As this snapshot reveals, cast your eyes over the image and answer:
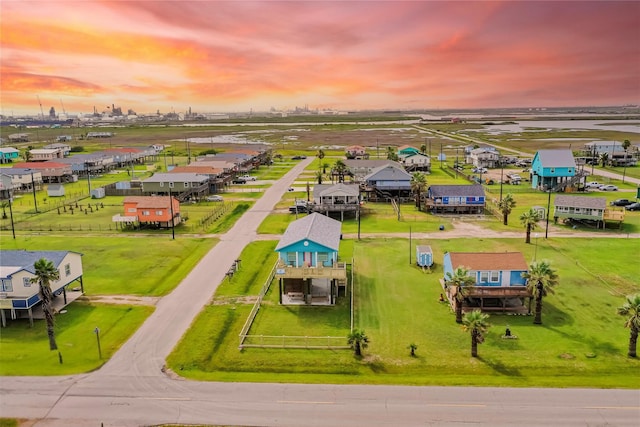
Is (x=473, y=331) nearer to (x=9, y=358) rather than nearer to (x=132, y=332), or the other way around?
(x=132, y=332)

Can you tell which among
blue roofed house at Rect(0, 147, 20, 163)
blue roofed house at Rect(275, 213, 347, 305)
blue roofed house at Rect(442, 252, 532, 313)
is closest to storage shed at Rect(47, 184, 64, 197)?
blue roofed house at Rect(275, 213, 347, 305)

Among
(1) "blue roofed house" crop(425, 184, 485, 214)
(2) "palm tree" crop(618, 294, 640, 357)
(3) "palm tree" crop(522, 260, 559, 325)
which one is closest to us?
(2) "palm tree" crop(618, 294, 640, 357)

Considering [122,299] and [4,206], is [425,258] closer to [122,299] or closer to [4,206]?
[122,299]

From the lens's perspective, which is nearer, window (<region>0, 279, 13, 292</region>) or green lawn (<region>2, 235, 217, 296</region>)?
window (<region>0, 279, 13, 292</region>)

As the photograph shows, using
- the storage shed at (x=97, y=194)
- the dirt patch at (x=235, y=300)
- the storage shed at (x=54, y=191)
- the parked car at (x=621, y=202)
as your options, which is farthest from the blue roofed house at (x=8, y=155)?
the parked car at (x=621, y=202)

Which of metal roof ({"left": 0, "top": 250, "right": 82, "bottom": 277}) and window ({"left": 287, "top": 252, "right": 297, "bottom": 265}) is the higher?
metal roof ({"left": 0, "top": 250, "right": 82, "bottom": 277})

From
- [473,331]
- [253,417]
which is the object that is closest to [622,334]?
[473,331]

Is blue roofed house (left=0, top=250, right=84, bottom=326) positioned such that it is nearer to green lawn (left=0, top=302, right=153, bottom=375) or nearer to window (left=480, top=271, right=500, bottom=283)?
green lawn (left=0, top=302, right=153, bottom=375)

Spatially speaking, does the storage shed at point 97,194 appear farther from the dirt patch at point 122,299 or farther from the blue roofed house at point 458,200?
the blue roofed house at point 458,200
